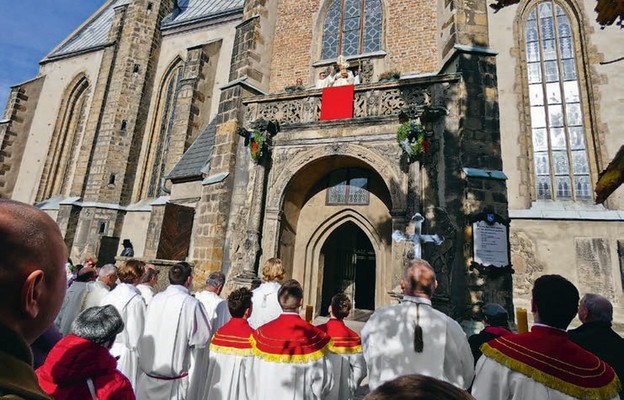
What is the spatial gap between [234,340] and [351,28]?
11.6 meters

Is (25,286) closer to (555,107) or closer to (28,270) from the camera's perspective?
(28,270)

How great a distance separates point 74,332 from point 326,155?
738 centimetres

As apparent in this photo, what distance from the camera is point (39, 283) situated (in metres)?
0.87

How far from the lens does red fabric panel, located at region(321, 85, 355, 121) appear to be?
356 inches

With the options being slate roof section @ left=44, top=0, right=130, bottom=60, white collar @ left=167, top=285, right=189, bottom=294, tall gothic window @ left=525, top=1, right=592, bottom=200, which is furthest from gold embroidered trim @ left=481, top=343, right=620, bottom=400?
slate roof section @ left=44, top=0, right=130, bottom=60

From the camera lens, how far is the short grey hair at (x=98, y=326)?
2004 millimetres

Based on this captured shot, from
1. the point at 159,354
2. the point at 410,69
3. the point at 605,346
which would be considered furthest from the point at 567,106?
the point at 159,354

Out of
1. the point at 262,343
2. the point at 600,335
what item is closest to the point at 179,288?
the point at 262,343

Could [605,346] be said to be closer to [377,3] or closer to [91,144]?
[377,3]

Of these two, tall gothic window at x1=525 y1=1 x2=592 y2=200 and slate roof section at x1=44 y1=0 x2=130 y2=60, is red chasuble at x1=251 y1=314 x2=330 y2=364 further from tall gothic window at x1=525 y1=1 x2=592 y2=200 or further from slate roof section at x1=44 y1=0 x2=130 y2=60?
slate roof section at x1=44 y1=0 x2=130 y2=60

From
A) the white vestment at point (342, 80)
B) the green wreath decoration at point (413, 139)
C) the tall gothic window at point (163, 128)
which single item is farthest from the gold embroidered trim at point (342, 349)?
the tall gothic window at point (163, 128)

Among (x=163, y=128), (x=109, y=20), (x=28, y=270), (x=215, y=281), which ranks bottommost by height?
(x=215, y=281)

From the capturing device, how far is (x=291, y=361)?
113 inches

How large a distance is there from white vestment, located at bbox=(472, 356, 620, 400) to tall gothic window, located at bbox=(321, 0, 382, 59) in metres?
11.0
